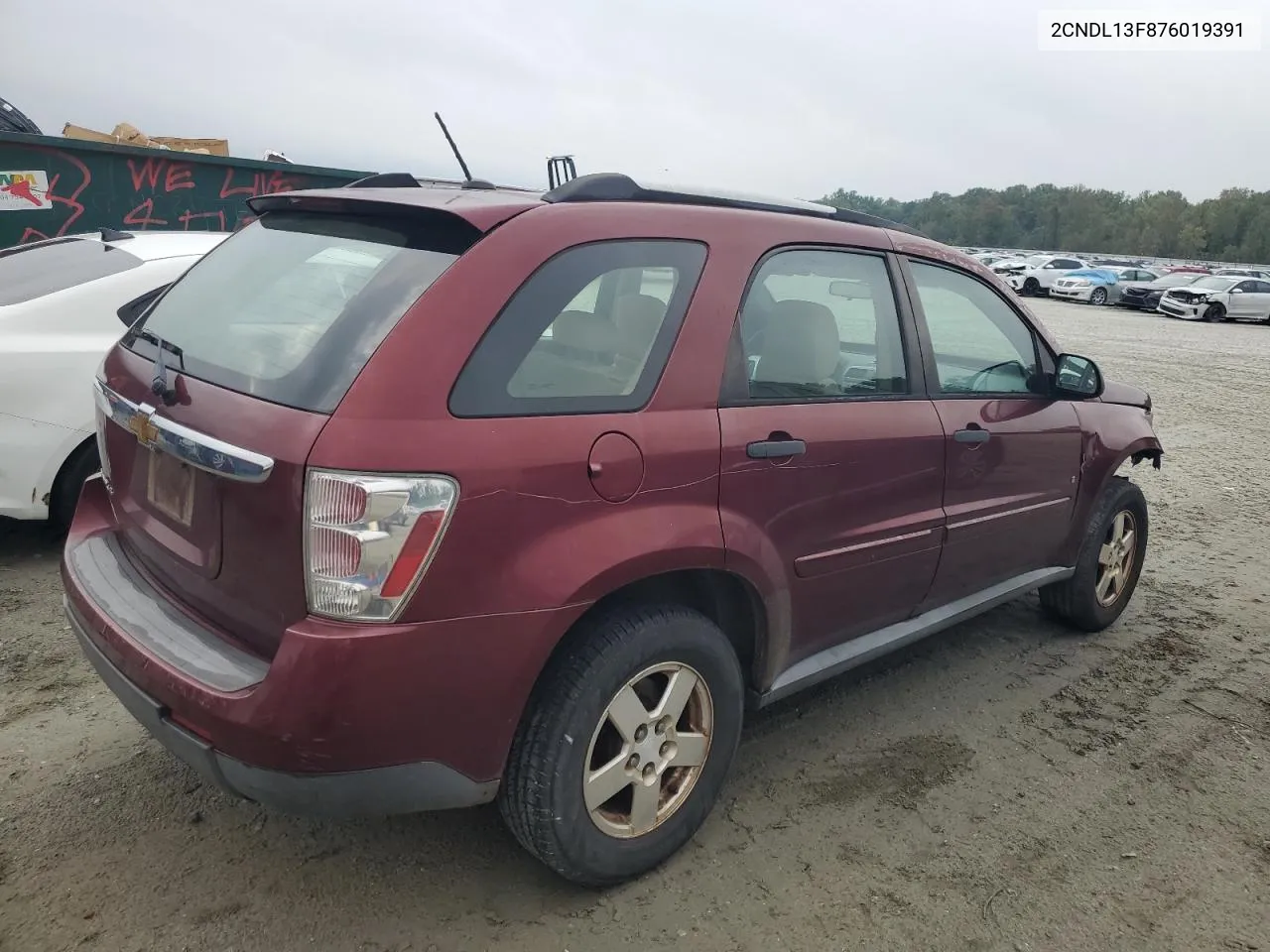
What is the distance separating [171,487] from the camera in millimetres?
2326

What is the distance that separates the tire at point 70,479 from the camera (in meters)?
4.24

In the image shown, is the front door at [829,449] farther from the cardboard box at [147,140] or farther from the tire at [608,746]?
the cardboard box at [147,140]

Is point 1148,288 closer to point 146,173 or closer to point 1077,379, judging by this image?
point 146,173

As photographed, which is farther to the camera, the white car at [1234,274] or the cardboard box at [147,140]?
the white car at [1234,274]

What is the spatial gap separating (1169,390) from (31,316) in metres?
12.5

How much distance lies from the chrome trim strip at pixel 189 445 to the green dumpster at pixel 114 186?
6706 millimetres

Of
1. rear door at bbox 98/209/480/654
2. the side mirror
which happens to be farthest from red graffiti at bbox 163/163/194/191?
the side mirror

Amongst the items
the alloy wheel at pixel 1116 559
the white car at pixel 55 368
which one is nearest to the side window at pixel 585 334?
the white car at pixel 55 368

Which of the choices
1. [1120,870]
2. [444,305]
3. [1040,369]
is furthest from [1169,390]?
[444,305]

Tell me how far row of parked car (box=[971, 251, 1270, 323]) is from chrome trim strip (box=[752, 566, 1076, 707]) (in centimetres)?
1905

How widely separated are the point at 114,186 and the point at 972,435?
29.1 ft

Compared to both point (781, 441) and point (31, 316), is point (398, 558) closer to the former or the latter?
point (781, 441)

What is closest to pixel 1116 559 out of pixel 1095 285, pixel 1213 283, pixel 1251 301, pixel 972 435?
pixel 972 435

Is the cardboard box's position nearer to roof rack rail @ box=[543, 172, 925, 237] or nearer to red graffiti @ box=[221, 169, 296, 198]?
red graffiti @ box=[221, 169, 296, 198]
